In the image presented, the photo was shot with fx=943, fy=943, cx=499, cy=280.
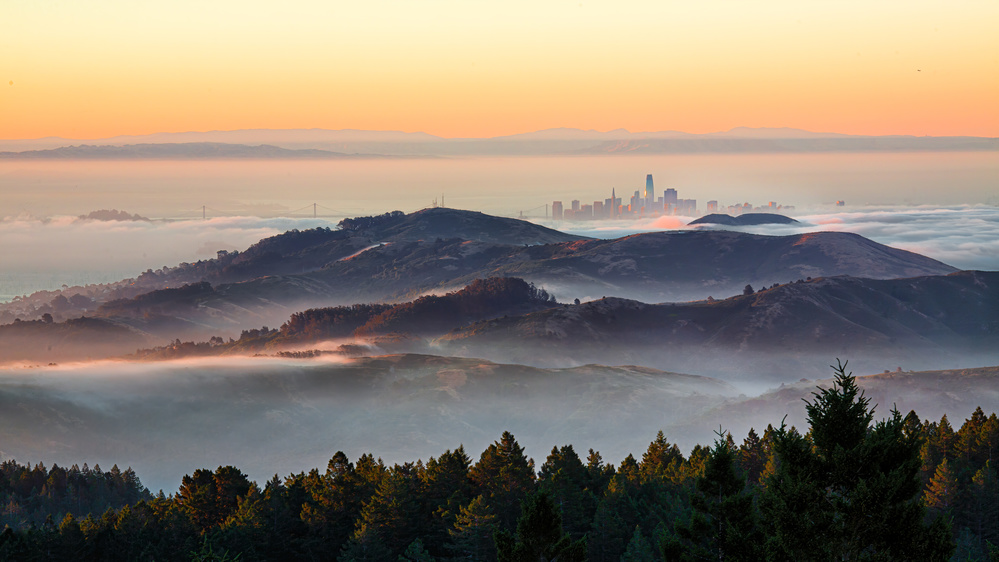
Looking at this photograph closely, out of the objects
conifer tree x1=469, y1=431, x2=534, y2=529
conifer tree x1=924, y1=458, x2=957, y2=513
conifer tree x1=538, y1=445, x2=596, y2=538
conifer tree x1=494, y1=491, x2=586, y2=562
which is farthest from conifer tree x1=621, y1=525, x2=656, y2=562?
conifer tree x1=494, y1=491, x2=586, y2=562

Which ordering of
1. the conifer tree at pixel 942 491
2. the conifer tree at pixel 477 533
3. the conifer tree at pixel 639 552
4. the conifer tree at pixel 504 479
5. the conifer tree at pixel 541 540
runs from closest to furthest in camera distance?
the conifer tree at pixel 541 540 < the conifer tree at pixel 639 552 < the conifer tree at pixel 477 533 < the conifer tree at pixel 942 491 < the conifer tree at pixel 504 479

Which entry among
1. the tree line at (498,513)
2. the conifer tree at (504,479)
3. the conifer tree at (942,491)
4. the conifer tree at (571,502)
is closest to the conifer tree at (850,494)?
the tree line at (498,513)

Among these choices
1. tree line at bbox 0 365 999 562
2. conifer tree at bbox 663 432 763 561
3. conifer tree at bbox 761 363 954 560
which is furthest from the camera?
tree line at bbox 0 365 999 562

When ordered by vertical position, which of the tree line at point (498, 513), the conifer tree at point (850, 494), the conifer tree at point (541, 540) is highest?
the conifer tree at point (850, 494)

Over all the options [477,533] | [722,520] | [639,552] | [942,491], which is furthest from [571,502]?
[722,520]

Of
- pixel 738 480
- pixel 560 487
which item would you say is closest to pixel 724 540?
pixel 738 480

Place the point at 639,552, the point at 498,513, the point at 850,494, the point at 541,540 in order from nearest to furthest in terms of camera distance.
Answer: the point at 850,494
the point at 541,540
the point at 639,552
the point at 498,513

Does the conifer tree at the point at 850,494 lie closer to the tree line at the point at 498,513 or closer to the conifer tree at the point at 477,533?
the tree line at the point at 498,513

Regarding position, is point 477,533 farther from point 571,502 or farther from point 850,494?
point 850,494

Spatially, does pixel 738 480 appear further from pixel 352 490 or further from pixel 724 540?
pixel 352 490

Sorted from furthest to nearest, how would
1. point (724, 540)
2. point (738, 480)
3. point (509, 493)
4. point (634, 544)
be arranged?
point (509, 493) → point (634, 544) → point (738, 480) → point (724, 540)

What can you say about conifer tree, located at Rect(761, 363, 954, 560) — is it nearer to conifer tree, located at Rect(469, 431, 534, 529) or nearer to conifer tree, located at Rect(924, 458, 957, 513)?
conifer tree, located at Rect(469, 431, 534, 529)
